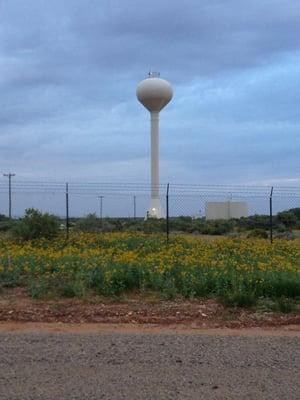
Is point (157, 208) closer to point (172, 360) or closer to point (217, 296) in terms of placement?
point (217, 296)

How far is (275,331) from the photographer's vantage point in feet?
28.5

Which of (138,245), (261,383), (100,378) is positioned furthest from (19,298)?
(138,245)

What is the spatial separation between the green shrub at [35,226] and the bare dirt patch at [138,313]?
36.9ft

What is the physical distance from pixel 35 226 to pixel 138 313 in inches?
512

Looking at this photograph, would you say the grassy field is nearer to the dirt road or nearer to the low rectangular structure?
the dirt road

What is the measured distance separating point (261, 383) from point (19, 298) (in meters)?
5.92

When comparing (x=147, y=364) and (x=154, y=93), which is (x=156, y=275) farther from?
(x=154, y=93)

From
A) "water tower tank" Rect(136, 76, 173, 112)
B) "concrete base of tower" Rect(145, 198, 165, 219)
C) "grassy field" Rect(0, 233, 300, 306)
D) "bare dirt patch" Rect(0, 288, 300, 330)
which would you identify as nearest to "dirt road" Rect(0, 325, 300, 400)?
"bare dirt patch" Rect(0, 288, 300, 330)

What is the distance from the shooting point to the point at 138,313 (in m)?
9.66

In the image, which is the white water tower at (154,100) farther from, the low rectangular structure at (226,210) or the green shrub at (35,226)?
the green shrub at (35,226)

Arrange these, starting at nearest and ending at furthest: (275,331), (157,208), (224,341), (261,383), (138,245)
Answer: (261,383)
(224,341)
(275,331)
(138,245)
(157,208)

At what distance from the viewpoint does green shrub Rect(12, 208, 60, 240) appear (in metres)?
21.9

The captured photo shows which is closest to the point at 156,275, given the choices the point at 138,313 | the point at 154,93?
the point at 138,313

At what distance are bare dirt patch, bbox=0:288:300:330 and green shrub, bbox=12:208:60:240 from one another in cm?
1126
